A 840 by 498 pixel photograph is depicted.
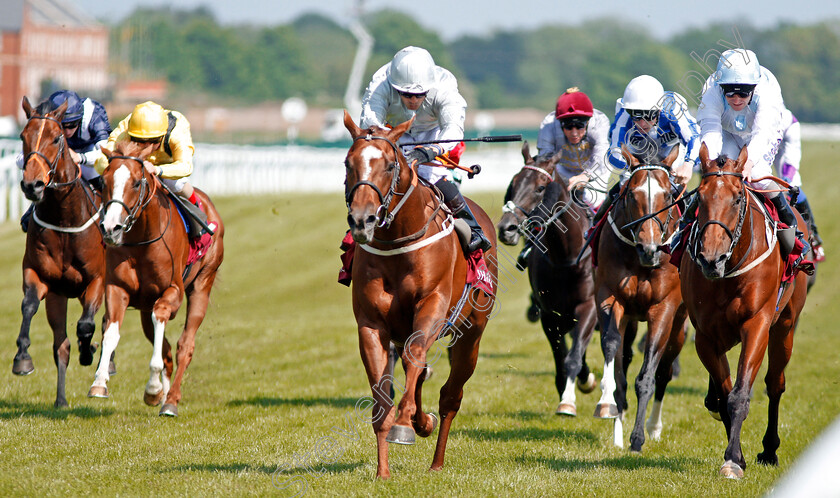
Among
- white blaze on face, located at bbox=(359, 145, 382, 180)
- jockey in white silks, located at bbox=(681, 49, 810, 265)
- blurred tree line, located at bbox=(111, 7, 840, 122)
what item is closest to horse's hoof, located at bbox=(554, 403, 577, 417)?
jockey in white silks, located at bbox=(681, 49, 810, 265)

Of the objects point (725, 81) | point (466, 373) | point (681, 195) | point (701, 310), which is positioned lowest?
point (466, 373)

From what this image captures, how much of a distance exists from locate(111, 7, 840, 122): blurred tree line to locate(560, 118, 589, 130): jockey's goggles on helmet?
165 feet

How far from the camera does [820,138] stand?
6372cm

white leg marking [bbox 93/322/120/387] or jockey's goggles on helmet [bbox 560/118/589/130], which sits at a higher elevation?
jockey's goggles on helmet [bbox 560/118/589/130]

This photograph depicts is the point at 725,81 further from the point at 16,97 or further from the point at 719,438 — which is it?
the point at 16,97

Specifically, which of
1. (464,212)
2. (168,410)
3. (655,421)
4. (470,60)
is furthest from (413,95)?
(470,60)

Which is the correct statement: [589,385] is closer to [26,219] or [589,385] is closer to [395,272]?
[395,272]

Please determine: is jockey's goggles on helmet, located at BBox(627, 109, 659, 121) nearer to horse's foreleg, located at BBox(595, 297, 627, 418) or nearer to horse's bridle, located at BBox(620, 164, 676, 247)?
horse's bridle, located at BBox(620, 164, 676, 247)

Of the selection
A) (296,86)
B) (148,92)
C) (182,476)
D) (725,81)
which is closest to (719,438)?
(725,81)

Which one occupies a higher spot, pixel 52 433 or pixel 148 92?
pixel 148 92

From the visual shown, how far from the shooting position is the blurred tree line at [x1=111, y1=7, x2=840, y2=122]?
68.2 metres

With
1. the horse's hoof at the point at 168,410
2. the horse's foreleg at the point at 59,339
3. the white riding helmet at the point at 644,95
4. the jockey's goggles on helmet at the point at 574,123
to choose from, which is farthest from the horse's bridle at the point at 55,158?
the white riding helmet at the point at 644,95

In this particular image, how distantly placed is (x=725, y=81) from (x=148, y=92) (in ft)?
184

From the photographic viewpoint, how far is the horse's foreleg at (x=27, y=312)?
8195 mm
